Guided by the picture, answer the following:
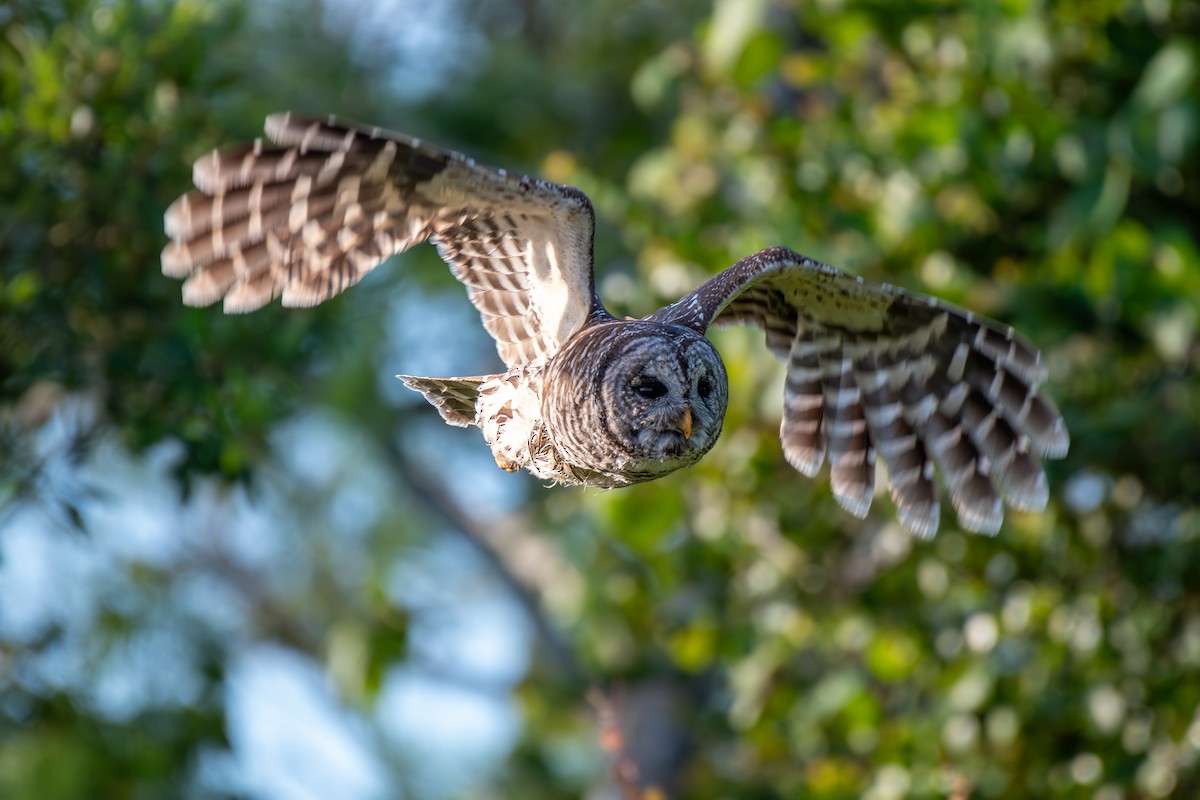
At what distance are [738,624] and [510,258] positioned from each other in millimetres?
1878

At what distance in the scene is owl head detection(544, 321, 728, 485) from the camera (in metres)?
3.27

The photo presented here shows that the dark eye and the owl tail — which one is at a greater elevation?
the owl tail

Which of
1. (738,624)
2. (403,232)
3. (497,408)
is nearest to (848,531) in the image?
(738,624)

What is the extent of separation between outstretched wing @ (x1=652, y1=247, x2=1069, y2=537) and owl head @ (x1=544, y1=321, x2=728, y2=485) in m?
0.73

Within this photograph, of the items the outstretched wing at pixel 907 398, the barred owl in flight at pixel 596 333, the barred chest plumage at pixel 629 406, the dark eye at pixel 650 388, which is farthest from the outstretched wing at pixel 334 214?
the outstretched wing at pixel 907 398

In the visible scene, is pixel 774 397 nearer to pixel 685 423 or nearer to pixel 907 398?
pixel 907 398

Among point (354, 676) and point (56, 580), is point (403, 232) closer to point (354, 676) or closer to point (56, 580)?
point (56, 580)

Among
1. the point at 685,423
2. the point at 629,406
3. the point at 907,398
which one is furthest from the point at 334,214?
the point at 907,398

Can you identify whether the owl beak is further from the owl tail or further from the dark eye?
the owl tail

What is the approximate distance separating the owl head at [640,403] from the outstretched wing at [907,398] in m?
0.73

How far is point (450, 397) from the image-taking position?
397 cm

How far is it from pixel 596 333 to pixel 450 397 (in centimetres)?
64

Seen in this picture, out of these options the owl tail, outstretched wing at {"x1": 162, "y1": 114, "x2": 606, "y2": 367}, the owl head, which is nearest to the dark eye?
the owl head

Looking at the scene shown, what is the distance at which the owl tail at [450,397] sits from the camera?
3924 mm
